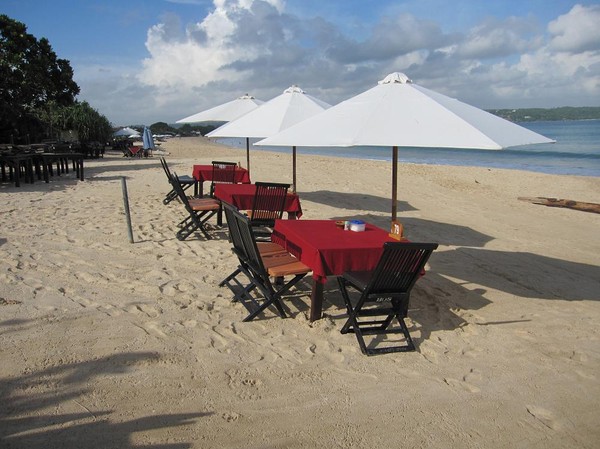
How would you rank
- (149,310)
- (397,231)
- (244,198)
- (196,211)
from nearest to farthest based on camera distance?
(149,310), (397,231), (196,211), (244,198)

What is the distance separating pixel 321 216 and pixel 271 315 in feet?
15.8

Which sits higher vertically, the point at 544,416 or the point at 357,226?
the point at 357,226

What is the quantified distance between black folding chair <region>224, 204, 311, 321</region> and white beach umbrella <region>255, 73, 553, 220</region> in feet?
2.78

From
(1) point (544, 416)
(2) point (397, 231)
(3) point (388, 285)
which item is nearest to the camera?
(1) point (544, 416)

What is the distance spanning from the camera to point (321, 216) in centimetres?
878

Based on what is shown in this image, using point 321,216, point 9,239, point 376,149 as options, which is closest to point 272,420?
point 9,239

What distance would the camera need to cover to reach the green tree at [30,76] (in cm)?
1833

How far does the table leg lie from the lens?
12.8 feet

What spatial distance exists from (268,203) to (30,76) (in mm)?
22771

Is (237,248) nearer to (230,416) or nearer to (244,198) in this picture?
(230,416)

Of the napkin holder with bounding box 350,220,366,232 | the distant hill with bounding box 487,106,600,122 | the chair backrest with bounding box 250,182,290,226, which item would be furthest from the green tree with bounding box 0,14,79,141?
the distant hill with bounding box 487,106,600,122

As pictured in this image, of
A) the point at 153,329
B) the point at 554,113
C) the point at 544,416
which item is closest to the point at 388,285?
the point at 544,416

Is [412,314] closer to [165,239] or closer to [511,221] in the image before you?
[165,239]

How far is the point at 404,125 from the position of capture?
380 centimetres
